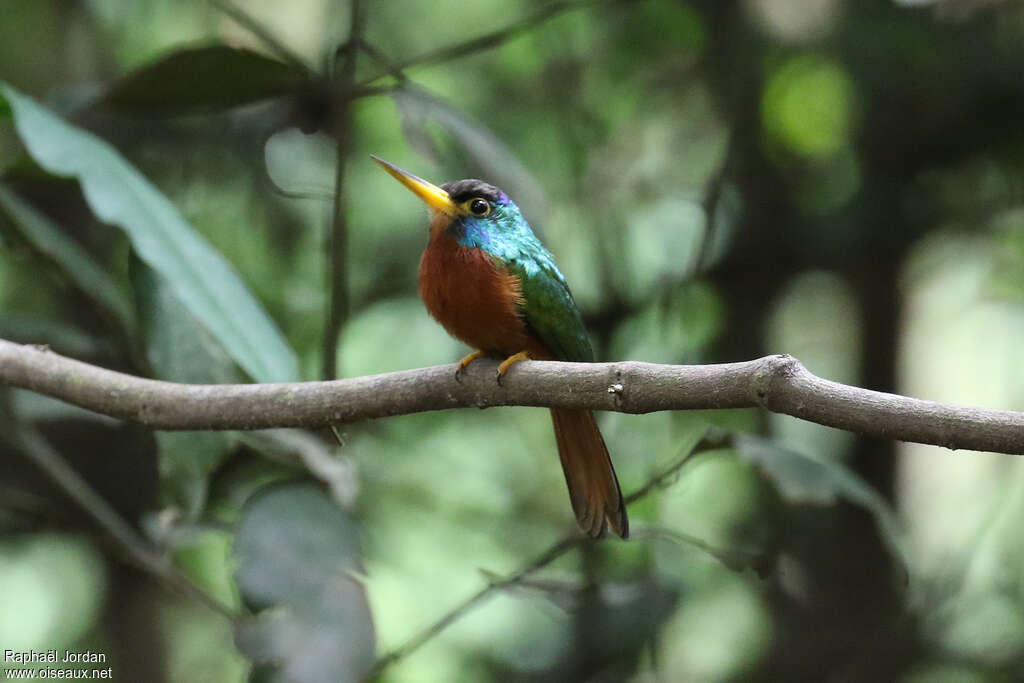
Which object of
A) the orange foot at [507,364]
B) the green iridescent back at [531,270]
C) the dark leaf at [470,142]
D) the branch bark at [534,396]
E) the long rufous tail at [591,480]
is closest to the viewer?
the branch bark at [534,396]

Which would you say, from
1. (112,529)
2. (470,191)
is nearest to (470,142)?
(470,191)

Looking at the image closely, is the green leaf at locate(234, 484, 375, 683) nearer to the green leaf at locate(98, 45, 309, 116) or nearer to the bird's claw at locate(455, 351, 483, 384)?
the bird's claw at locate(455, 351, 483, 384)

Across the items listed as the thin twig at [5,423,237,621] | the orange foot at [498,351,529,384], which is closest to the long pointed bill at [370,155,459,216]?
the orange foot at [498,351,529,384]

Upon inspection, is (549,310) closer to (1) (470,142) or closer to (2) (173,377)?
(1) (470,142)

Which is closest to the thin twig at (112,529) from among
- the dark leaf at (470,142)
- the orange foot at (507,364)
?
the orange foot at (507,364)

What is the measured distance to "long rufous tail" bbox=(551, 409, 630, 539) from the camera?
185 centimetres

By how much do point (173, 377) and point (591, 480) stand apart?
90cm

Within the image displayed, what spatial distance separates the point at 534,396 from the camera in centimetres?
141

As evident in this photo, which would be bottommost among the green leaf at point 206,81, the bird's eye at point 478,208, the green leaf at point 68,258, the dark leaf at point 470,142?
the bird's eye at point 478,208

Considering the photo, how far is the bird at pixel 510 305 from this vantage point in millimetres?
1882

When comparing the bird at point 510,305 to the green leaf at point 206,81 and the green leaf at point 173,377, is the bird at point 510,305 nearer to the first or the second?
the green leaf at point 173,377

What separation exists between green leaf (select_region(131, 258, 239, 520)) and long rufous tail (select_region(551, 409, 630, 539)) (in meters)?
0.75

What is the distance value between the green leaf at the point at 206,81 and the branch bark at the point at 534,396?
3.24 ft

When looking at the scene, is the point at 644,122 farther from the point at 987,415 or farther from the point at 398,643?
the point at 987,415
